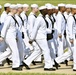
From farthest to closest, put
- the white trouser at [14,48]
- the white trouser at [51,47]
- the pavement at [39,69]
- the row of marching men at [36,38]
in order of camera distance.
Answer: the white trouser at [51,47] < the white trouser at [14,48] < the row of marching men at [36,38] < the pavement at [39,69]

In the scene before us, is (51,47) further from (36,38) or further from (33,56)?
(36,38)

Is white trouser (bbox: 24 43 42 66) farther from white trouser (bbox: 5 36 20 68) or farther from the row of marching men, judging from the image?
white trouser (bbox: 5 36 20 68)

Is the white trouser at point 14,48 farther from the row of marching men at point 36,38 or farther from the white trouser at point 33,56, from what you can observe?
the white trouser at point 33,56

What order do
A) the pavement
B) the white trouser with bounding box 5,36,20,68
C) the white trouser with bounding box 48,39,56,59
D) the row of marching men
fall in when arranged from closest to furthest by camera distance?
the pavement < the row of marching men < the white trouser with bounding box 5,36,20,68 < the white trouser with bounding box 48,39,56,59

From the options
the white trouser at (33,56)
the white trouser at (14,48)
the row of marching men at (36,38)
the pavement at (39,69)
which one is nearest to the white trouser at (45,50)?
the row of marching men at (36,38)

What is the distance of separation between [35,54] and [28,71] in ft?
2.74

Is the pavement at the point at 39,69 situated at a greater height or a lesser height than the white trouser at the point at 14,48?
lesser

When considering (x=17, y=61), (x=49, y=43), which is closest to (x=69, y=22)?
(x=49, y=43)

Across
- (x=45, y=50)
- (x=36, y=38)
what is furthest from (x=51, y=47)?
(x=36, y=38)

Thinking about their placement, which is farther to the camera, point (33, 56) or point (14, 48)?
point (33, 56)

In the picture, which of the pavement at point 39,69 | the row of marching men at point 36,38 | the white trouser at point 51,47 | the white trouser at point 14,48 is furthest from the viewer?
the white trouser at point 51,47

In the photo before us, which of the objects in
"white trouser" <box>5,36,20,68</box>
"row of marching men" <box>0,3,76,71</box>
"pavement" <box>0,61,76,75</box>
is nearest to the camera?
"pavement" <box>0,61,76,75</box>

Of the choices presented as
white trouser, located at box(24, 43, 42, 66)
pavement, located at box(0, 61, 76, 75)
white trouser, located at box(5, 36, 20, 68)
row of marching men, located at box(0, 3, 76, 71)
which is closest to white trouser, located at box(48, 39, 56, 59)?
row of marching men, located at box(0, 3, 76, 71)

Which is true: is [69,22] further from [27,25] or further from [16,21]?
[27,25]
